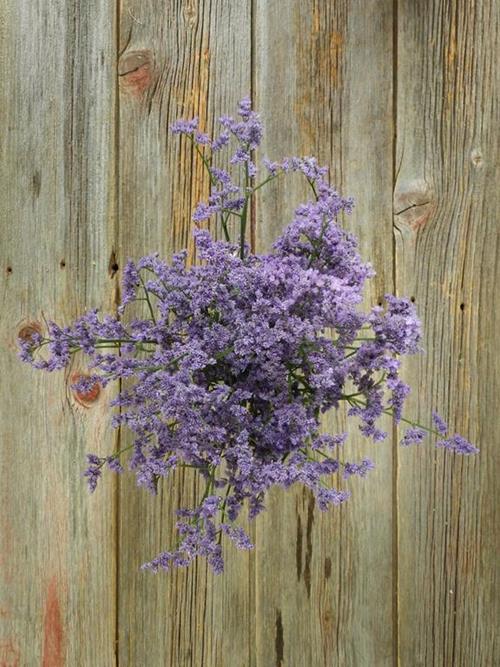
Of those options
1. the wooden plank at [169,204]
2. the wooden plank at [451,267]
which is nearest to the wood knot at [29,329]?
the wooden plank at [169,204]

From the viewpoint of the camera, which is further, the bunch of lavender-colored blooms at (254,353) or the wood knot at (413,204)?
the wood knot at (413,204)

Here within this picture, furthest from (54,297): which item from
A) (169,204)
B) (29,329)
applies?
(169,204)

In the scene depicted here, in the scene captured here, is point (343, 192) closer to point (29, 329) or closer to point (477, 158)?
point (477, 158)

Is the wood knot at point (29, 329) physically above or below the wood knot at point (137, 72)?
below

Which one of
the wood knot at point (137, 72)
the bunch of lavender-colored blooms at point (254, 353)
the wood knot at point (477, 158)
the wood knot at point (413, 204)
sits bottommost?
the bunch of lavender-colored blooms at point (254, 353)

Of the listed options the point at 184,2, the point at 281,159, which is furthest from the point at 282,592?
the point at 184,2

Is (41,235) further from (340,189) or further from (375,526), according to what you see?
(375,526)

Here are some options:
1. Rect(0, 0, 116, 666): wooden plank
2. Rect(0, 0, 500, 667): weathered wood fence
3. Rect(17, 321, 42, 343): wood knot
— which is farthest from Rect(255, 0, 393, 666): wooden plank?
Rect(17, 321, 42, 343): wood knot

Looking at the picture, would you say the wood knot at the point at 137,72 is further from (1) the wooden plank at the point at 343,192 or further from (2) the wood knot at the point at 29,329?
(2) the wood knot at the point at 29,329
